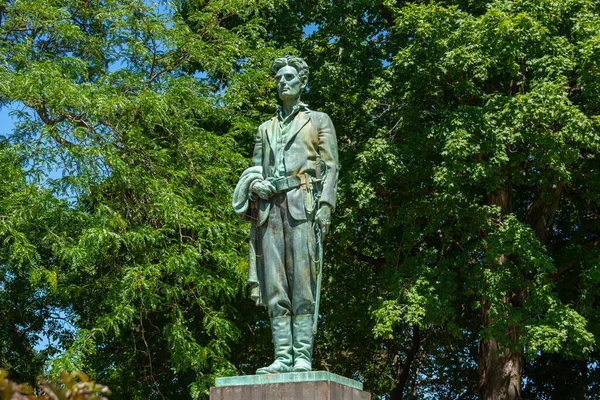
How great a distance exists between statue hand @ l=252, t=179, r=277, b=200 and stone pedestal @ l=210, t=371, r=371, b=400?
1.51 m

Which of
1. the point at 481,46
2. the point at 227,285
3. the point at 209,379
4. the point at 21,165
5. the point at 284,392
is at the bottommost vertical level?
the point at 284,392

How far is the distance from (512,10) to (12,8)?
9.11 metres

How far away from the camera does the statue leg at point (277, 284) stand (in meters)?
7.88

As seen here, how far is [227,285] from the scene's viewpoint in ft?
55.1

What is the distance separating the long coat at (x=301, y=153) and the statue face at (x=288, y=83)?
0.18 metres

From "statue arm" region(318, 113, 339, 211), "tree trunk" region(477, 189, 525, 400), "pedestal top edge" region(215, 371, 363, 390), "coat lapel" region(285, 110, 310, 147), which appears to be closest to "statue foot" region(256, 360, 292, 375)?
"pedestal top edge" region(215, 371, 363, 390)

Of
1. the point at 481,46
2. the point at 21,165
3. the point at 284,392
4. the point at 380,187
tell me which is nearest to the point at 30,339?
the point at 21,165

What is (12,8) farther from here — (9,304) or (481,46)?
(481,46)

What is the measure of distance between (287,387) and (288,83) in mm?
2647

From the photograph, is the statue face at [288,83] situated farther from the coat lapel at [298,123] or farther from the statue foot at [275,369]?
the statue foot at [275,369]

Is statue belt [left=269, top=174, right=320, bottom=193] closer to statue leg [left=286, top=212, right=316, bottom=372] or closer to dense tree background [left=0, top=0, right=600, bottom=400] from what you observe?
statue leg [left=286, top=212, right=316, bottom=372]

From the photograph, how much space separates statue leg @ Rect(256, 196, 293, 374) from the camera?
7.88 m

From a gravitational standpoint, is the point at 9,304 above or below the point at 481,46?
below

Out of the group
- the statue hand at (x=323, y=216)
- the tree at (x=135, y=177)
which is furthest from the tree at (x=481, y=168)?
the statue hand at (x=323, y=216)
